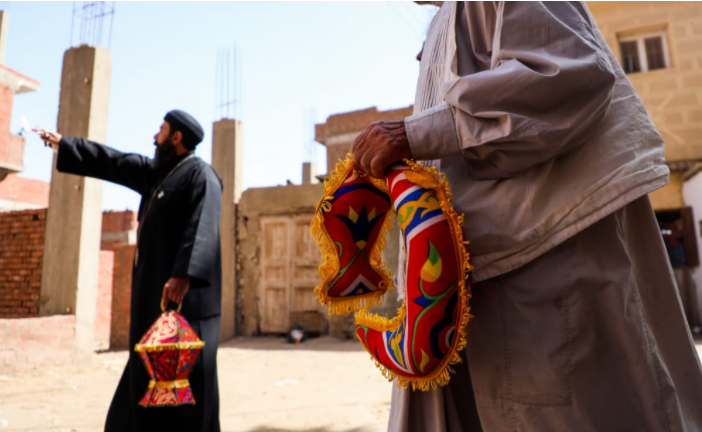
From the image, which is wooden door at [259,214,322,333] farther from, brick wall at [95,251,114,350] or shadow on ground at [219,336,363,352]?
brick wall at [95,251,114,350]

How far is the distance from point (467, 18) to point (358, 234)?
63 centimetres

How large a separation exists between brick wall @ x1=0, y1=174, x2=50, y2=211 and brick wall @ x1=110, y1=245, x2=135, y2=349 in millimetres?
8828

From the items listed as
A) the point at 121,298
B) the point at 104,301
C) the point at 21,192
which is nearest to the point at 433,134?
the point at 121,298

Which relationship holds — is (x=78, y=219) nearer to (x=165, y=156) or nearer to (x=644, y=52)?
(x=165, y=156)

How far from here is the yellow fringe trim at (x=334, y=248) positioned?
1.24 meters

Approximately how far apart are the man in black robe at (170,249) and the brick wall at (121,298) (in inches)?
305

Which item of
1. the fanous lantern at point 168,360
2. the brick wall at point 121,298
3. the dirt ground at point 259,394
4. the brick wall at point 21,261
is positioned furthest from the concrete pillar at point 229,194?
the fanous lantern at point 168,360

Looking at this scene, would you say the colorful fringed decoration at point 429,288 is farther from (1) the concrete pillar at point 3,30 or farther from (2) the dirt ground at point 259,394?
(1) the concrete pillar at point 3,30

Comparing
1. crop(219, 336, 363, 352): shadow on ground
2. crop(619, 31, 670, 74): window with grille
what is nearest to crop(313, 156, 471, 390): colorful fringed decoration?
crop(219, 336, 363, 352): shadow on ground

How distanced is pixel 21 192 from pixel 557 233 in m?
21.7

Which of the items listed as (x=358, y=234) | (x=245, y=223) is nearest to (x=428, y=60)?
(x=358, y=234)

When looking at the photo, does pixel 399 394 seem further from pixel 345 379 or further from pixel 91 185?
pixel 91 185

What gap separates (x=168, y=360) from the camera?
→ 2234 millimetres

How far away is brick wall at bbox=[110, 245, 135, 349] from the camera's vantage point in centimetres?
1023
